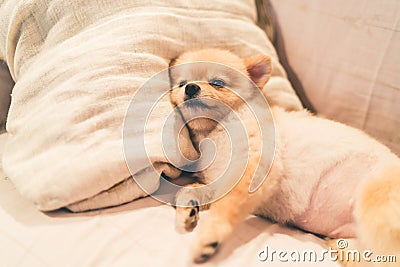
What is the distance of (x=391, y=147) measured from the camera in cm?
103

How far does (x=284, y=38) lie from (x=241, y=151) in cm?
46

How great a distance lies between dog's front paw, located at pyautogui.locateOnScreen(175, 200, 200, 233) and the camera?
78cm

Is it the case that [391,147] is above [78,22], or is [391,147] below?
below

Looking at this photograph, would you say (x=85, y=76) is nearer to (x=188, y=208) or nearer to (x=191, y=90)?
(x=191, y=90)

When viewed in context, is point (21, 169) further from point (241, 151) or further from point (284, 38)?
point (284, 38)

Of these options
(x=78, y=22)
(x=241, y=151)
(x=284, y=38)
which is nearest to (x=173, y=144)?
(x=241, y=151)

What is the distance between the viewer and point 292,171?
91 centimetres

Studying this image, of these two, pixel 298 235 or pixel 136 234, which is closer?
pixel 136 234

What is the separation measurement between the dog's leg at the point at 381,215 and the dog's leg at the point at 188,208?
340 millimetres

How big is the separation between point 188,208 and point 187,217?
0.08 feet

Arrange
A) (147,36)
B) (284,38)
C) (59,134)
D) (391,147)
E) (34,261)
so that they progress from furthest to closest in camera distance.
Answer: (284,38)
(391,147)
(147,36)
(59,134)
(34,261)

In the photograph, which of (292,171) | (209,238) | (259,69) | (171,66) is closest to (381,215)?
(292,171)

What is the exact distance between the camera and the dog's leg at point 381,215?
72 centimetres

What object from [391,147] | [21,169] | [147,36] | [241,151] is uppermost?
[147,36]
